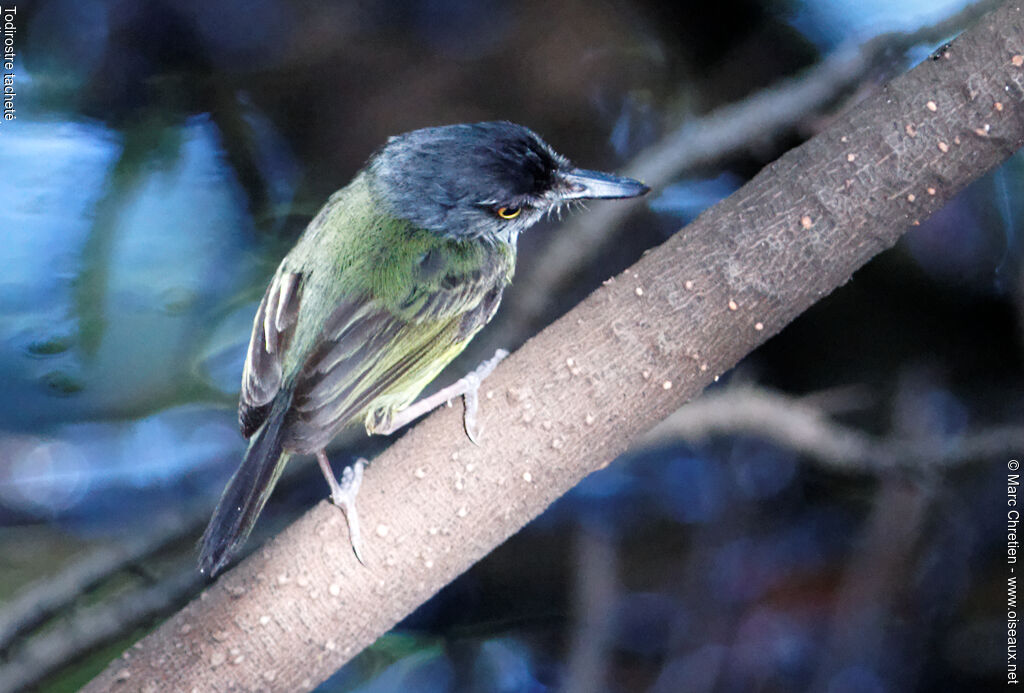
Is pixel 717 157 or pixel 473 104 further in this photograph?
pixel 717 157

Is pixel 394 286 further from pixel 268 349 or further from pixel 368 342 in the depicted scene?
pixel 268 349

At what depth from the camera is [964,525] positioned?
155cm

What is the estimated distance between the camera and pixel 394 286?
1313 millimetres

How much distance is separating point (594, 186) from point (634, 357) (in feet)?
1.10

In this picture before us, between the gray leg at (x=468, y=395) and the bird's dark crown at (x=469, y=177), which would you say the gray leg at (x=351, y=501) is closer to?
the gray leg at (x=468, y=395)

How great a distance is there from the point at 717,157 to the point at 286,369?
3.27 feet

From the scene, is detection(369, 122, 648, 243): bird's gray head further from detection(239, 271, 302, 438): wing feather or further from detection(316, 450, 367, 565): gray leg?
detection(316, 450, 367, 565): gray leg

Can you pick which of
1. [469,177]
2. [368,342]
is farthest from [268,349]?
[469,177]

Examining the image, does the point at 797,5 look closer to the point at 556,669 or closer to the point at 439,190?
the point at 439,190

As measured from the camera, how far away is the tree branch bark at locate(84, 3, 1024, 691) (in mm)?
1130

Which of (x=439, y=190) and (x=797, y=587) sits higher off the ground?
(x=439, y=190)

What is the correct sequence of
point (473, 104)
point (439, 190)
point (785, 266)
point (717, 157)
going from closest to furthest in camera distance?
point (785, 266), point (439, 190), point (473, 104), point (717, 157)

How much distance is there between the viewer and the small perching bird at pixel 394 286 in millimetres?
1191

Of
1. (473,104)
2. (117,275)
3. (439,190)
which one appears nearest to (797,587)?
(439,190)
